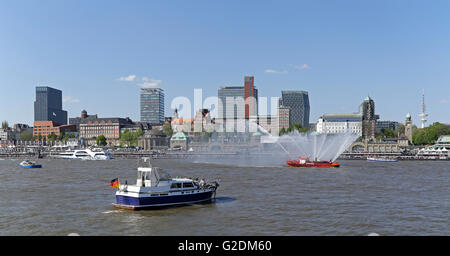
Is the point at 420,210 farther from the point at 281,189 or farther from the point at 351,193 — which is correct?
the point at 281,189

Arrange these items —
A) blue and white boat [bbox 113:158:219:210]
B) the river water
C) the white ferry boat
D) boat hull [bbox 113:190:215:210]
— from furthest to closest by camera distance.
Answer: the white ferry boat
blue and white boat [bbox 113:158:219:210]
boat hull [bbox 113:190:215:210]
the river water

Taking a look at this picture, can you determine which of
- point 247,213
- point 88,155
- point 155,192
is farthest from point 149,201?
point 88,155

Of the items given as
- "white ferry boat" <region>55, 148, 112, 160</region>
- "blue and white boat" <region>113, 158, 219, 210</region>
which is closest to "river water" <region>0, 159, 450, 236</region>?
"blue and white boat" <region>113, 158, 219, 210</region>

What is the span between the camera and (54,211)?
131 feet

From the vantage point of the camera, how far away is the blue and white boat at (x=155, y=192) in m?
40.2

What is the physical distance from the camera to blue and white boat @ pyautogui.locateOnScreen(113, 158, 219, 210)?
4019 cm

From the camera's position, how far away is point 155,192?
134 ft

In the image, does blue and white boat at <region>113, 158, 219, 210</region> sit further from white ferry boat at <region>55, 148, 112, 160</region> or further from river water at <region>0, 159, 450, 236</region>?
white ferry boat at <region>55, 148, 112, 160</region>

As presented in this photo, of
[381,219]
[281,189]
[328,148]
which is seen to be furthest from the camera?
[328,148]

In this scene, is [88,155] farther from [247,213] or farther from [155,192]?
[247,213]

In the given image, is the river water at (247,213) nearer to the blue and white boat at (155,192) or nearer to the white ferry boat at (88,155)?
the blue and white boat at (155,192)

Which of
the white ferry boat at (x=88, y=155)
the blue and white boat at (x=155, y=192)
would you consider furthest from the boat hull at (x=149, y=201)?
the white ferry boat at (x=88, y=155)
